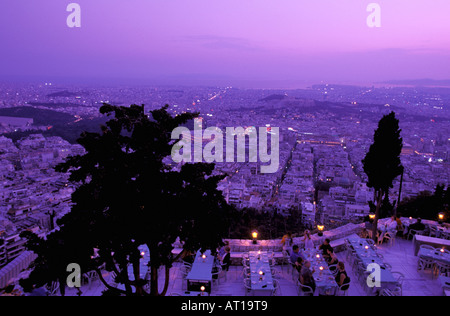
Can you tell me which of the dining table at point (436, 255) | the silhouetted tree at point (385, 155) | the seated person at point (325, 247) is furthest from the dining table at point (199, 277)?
the dining table at point (436, 255)

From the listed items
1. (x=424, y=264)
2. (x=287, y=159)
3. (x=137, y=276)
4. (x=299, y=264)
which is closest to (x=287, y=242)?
(x=299, y=264)

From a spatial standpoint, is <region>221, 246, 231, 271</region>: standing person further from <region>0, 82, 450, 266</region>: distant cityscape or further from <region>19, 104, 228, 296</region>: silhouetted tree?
<region>19, 104, 228, 296</region>: silhouetted tree

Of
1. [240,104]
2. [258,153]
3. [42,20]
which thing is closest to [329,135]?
[258,153]

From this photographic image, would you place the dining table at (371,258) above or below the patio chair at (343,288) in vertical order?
above

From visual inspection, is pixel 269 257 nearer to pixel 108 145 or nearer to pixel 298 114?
pixel 108 145

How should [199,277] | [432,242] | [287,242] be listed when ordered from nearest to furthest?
[199,277]
[287,242]
[432,242]

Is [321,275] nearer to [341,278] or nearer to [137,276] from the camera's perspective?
[341,278]

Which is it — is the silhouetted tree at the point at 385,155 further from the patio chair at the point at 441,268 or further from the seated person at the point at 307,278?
the seated person at the point at 307,278
